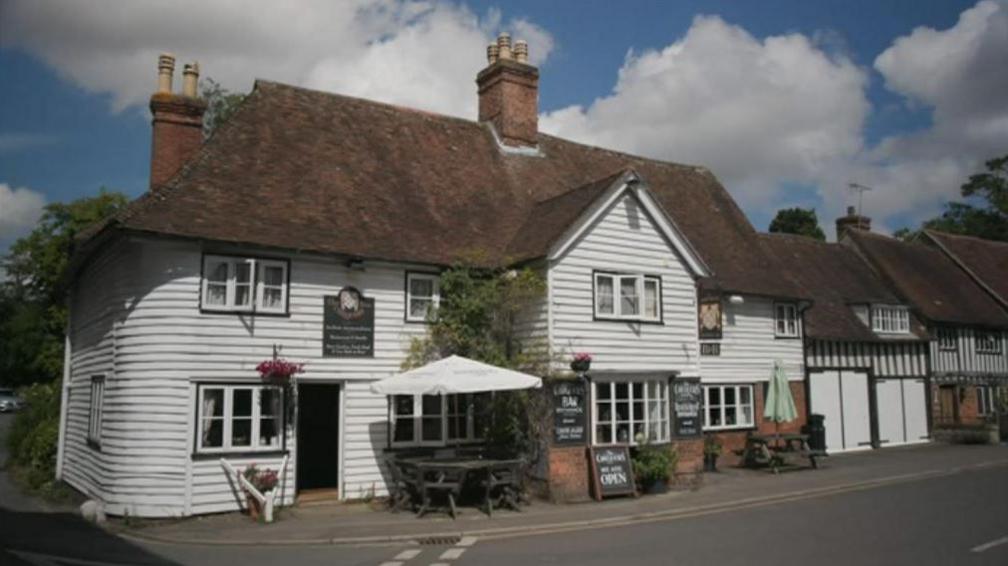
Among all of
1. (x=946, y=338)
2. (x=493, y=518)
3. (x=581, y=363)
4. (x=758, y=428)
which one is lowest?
(x=493, y=518)

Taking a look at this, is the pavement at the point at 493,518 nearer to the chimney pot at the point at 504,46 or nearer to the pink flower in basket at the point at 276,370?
the pink flower in basket at the point at 276,370

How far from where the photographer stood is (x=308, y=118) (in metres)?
18.8

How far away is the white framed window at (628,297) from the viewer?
1709 centimetres

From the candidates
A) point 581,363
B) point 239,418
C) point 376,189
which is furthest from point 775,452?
point 239,418

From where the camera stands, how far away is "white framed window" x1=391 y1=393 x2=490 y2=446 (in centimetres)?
1627

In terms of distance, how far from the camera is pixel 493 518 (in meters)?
13.5

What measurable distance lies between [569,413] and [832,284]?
659 inches

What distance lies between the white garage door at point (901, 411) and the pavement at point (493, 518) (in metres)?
8.38

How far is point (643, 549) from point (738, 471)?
428 inches

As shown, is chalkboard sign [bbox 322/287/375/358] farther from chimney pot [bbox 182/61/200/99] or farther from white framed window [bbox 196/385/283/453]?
chimney pot [bbox 182/61/200/99]

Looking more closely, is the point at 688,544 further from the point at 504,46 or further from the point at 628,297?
the point at 504,46

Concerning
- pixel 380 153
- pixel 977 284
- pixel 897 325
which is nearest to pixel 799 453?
pixel 897 325

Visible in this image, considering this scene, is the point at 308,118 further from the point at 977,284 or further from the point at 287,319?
the point at 977,284

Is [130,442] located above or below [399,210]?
below
